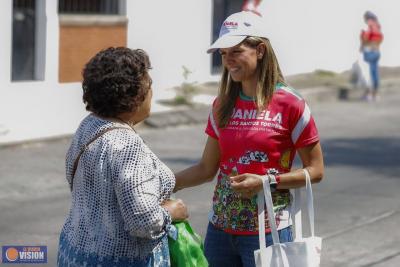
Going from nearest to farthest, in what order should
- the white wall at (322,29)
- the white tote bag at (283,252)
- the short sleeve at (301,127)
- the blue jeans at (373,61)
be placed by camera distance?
the white tote bag at (283,252) → the short sleeve at (301,127) → the blue jeans at (373,61) → the white wall at (322,29)

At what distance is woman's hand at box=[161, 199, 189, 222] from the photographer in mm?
3946

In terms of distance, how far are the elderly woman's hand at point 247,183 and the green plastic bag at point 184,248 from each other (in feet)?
1.23

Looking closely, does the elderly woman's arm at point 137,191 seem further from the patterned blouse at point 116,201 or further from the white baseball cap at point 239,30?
the white baseball cap at point 239,30

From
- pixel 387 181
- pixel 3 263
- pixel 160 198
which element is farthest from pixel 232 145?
pixel 387 181

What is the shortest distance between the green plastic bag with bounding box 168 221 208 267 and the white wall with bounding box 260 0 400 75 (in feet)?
52.4

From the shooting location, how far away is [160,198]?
3.90 m

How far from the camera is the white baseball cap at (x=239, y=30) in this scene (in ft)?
14.9

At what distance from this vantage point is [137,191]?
3.74 metres

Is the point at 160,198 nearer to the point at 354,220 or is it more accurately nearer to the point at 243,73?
the point at 243,73

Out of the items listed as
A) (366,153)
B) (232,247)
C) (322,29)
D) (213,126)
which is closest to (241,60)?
(213,126)

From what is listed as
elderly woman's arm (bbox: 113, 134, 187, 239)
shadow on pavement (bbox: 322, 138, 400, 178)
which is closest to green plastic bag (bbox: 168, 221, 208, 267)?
elderly woman's arm (bbox: 113, 134, 187, 239)

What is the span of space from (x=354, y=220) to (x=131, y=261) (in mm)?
5850

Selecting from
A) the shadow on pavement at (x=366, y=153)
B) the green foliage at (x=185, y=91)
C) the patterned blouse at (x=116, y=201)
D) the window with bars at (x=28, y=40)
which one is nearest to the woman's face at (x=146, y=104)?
the patterned blouse at (x=116, y=201)

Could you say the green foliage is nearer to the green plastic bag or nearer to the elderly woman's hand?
the elderly woman's hand
